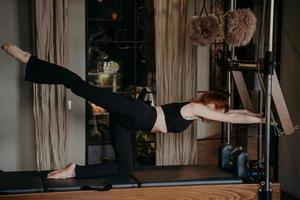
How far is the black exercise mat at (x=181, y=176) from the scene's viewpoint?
375 cm

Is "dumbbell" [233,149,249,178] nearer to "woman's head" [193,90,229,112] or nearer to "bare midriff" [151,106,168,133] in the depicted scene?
"woman's head" [193,90,229,112]

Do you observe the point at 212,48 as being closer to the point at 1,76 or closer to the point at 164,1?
the point at 164,1

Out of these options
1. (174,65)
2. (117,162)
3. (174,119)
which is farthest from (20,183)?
(174,65)

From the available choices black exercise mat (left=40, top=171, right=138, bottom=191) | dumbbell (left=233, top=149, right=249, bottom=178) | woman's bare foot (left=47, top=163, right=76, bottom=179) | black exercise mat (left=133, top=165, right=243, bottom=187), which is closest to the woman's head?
dumbbell (left=233, top=149, right=249, bottom=178)

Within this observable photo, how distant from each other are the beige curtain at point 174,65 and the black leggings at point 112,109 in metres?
1.48

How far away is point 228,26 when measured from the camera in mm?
3939

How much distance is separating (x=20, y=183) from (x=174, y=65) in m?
2.36

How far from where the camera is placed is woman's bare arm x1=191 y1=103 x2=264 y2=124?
3801mm

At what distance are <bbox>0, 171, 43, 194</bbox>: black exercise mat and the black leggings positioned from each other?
0.34 m

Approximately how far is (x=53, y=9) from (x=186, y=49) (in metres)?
1.46

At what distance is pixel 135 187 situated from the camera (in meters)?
3.67

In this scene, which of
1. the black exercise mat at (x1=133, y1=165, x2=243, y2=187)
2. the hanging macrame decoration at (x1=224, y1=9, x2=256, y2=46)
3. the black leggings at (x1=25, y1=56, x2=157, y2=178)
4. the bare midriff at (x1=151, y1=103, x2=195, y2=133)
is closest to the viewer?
the black leggings at (x1=25, y1=56, x2=157, y2=178)

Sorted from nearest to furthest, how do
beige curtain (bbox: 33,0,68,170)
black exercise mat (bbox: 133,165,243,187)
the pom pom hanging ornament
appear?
black exercise mat (bbox: 133,165,243,187) → the pom pom hanging ornament → beige curtain (bbox: 33,0,68,170)

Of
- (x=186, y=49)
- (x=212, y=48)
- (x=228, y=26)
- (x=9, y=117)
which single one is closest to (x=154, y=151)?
(x=186, y=49)
